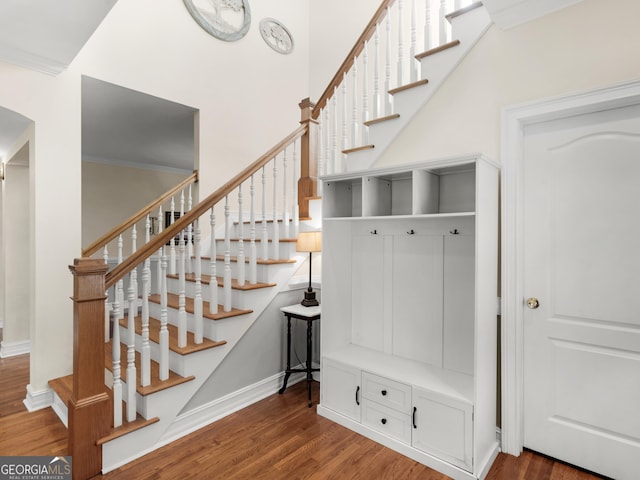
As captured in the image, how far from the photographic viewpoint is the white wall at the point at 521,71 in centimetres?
179

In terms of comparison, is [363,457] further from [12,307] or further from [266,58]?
[266,58]

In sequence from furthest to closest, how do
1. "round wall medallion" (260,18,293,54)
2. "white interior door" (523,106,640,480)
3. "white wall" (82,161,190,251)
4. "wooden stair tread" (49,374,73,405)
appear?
"white wall" (82,161,190,251)
"round wall medallion" (260,18,293,54)
"wooden stair tread" (49,374,73,405)
"white interior door" (523,106,640,480)

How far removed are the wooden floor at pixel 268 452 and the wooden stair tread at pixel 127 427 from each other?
18 centimetres

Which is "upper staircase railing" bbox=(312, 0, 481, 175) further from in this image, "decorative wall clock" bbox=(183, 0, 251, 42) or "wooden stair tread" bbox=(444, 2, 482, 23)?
"decorative wall clock" bbox=(183, 0, 251, 42)

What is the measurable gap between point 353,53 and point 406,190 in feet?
4.72

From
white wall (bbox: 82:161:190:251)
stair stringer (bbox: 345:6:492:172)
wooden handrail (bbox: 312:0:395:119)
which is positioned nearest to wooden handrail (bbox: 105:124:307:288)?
wooden handrail (bbox: 312:0:395:119)

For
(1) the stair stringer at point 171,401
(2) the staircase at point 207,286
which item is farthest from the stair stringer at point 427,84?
(1) the stair stringer at point 171,401

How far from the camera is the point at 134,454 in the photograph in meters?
2.07

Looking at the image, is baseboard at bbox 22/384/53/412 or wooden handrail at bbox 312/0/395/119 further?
wooden handrail at bbox 312/0/395/119

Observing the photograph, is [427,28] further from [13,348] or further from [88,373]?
[13,348]

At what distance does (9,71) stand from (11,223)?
180 cm

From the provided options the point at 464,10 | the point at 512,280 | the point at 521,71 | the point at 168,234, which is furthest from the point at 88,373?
the point at 464,10

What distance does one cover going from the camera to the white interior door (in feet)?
5.88

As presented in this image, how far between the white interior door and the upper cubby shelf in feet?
1.21
